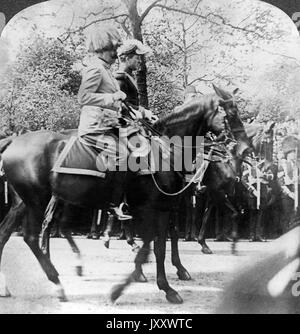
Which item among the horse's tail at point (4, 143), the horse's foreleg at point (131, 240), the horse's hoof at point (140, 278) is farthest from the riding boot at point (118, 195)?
the horse's tail at point (4, 143)

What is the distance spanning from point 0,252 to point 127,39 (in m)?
2.40

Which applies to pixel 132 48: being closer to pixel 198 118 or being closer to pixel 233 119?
pixel 198 118

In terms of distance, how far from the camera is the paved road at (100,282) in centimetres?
486

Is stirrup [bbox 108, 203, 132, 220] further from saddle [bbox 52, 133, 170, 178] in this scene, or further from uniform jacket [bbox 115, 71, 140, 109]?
uniform jacket [bbox 115, 71, 140, 109]

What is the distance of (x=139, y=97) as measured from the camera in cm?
509

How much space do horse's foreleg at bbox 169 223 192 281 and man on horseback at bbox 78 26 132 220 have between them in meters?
0.51

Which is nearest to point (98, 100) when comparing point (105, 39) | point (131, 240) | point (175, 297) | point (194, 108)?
point (105, 39)

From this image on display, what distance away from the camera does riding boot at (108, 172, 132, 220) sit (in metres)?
4.76

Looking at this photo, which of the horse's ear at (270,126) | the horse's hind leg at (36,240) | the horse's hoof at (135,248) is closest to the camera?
the horse's hind leg at (36,240)

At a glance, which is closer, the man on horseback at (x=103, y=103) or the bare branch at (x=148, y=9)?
the man on horseback at (x=103, y=103)

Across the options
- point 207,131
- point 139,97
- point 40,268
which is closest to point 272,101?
point 207,131

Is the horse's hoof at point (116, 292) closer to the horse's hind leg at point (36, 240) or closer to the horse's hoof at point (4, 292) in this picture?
the horse's hind leg at point (36, 240)

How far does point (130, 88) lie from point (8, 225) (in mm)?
1782

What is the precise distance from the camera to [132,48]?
496 cm
